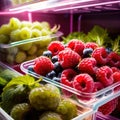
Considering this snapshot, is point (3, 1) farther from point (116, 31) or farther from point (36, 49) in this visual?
point (116, 31)

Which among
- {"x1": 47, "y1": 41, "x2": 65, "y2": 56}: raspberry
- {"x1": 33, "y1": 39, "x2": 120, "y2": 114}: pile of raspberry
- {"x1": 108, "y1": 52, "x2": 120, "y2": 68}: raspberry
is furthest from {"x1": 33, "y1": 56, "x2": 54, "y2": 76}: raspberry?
{"x1": 108, "y1": 52, "x2": 120, "y2": 68}: raspberry

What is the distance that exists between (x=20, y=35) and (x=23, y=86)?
50 centimetres

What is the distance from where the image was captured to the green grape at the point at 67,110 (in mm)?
646

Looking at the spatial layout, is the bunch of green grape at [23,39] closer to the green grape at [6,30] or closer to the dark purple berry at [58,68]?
the green grape at [6,30]

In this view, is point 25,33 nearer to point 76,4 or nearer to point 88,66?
point 76,4

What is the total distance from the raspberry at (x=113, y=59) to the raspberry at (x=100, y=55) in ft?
0.07

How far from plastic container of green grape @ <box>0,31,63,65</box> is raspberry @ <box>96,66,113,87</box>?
50 centimetres

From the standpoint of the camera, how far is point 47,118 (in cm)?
60

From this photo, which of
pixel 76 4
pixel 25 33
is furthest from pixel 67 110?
pixel 25 33

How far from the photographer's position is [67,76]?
30.8 inches

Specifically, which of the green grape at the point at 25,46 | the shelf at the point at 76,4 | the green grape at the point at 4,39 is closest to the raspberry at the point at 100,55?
the shelf at the point at 76,4

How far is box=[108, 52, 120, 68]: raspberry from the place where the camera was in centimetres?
84

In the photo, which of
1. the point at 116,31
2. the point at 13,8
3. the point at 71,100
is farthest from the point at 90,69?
the point at 13,8

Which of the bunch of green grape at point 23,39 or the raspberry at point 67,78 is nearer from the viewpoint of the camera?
the raspberry at point 67,78
